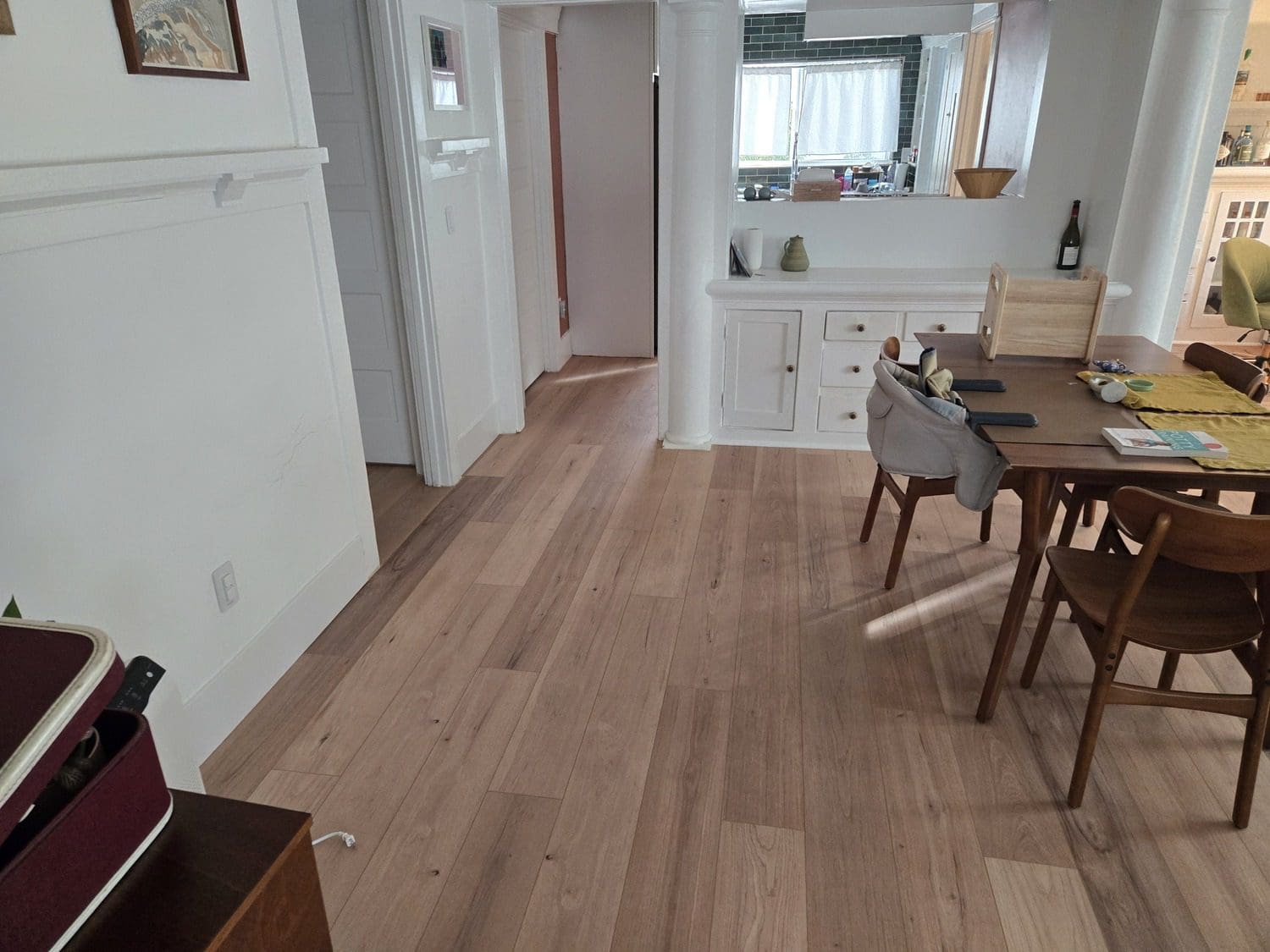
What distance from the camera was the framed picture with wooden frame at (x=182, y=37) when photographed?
1.73 meters

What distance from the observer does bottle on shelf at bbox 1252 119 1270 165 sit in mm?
5258

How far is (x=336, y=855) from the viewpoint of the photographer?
183cm

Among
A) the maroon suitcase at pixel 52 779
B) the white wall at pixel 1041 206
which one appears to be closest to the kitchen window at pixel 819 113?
the white wall at pixel 1041 206

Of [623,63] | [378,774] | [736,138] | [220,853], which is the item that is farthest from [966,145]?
[220,853]

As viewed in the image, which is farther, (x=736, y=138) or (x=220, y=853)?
(x=736, y=138)

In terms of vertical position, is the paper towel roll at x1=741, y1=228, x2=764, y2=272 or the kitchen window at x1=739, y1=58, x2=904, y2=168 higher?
the kitchen window at x1=739, y1=58, x2=904, y2=168

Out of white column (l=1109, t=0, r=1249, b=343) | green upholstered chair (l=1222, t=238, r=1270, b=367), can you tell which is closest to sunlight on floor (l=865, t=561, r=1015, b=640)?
white column (l=1109, t=0, r=1249, b=343)

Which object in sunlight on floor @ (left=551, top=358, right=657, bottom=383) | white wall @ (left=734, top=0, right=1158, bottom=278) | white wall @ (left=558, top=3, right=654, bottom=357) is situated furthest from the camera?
sunlight on floor @ (left=551, top=358, right=657, bottom=383)

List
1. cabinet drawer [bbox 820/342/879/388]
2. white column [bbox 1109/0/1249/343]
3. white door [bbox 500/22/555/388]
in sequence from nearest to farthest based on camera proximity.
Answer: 1. white column [bbox 1109/0/1249/343]
2. cabinet drawer [bbox 820/342/879/388]
3. white door [bbox 500/22/555/388]

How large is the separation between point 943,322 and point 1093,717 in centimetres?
221

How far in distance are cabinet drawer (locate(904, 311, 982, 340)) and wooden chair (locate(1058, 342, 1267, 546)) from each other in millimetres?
1060

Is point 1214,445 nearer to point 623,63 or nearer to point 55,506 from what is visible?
point 55,506

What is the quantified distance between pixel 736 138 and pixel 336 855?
3312mm

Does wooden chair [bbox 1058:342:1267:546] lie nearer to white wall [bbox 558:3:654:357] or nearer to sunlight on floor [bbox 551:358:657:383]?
sunlight on floor [bbox 551:358:657:383]
